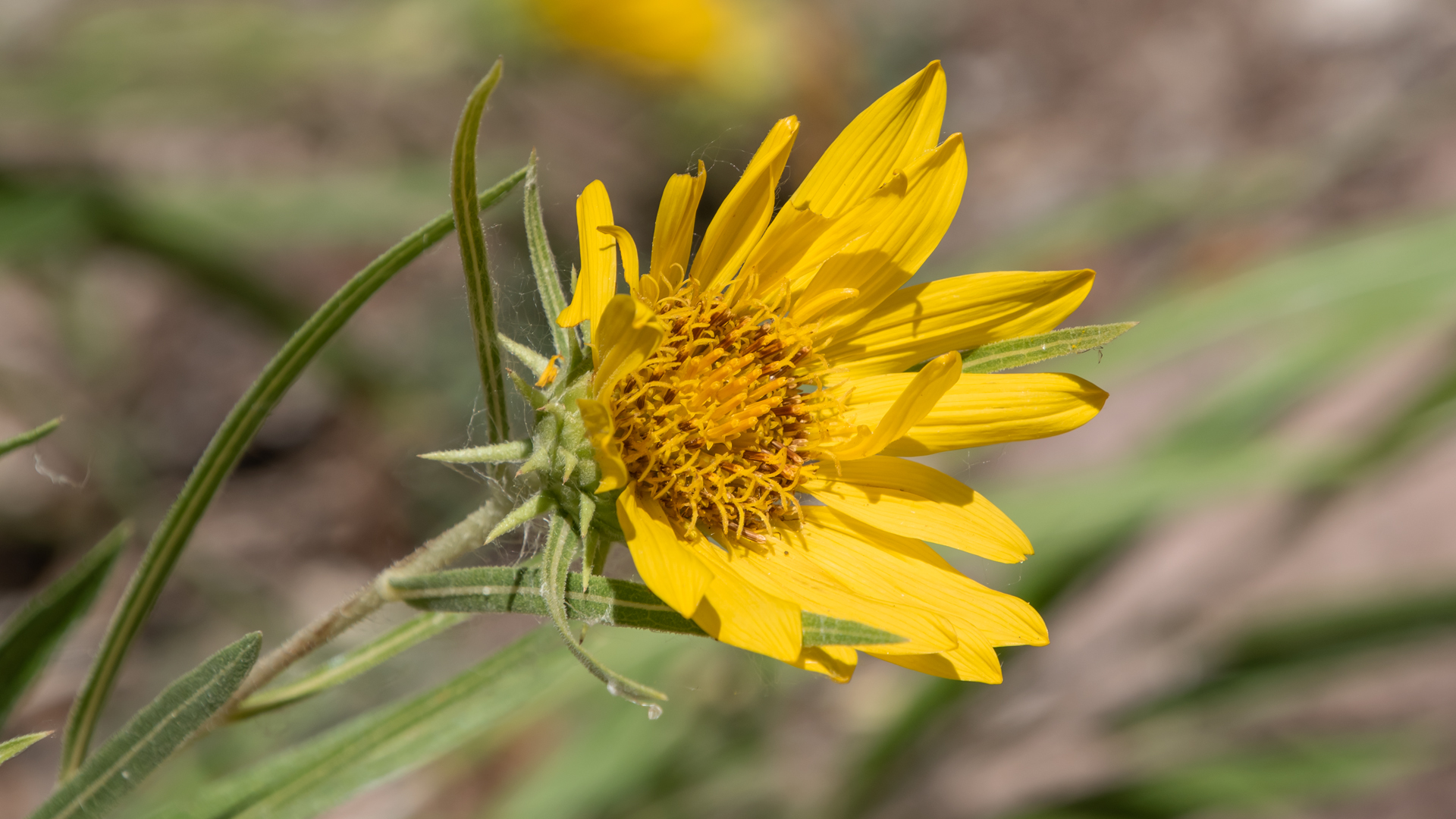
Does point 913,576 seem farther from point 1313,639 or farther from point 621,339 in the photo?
point 1313,639

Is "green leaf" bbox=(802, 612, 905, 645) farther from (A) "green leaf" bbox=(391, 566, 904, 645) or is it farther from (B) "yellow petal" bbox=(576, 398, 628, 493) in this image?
(B) "yellow petal" bbox=(576, 398, 628, 493)

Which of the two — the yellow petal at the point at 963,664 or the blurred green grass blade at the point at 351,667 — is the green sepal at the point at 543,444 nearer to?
the blurred green grass blade at the point at 351,667

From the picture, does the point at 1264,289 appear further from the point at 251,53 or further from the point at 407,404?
the point at 251,53

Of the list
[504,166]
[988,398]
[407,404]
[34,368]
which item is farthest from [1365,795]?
[34,368]


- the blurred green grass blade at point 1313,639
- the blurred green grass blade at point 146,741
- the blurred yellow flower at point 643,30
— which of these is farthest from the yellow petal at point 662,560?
the blurred yellow flower at point 643,30

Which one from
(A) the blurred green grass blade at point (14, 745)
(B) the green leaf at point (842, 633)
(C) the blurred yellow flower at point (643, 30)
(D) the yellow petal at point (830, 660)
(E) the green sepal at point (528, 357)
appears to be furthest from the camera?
(C) the blurred yellow flower at point (643, 30)

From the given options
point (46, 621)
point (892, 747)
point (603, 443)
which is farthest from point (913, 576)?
point (892, 747)

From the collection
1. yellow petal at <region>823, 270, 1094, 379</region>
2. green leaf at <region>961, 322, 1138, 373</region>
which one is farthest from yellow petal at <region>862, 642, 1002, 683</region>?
yellow petal at <region>823, 270, 1094, 379</region>
